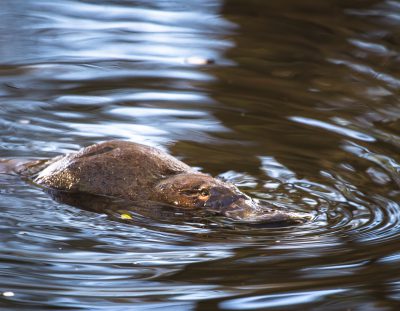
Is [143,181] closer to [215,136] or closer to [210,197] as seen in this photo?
[210,197]

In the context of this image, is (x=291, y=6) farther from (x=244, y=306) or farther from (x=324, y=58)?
(x=244, y=306)

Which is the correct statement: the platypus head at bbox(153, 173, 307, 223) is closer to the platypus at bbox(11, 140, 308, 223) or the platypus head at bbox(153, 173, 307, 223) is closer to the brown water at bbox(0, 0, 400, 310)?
the platypus at bbox(11, 140, 308, 223)

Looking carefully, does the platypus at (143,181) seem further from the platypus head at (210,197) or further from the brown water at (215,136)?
the brown water at (215,136)

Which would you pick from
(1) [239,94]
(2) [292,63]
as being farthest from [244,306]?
(2) [292,63]

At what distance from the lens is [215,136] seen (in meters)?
5.68

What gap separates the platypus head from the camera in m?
4.21

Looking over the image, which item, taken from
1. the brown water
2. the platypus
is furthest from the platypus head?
the brown water

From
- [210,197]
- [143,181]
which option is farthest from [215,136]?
[210,197]

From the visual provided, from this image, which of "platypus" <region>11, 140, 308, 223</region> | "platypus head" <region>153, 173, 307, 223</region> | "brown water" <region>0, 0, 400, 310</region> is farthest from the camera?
"platypus" <region>11, 140, 308, 223</region>

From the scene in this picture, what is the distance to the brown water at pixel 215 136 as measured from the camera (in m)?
3.43

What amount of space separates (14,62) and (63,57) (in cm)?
41

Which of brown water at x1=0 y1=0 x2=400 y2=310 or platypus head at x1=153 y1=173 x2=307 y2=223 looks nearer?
brown water at x1=0 y1=0 x2=400 y2=310

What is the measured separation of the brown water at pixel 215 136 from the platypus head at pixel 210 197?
0.15 meters

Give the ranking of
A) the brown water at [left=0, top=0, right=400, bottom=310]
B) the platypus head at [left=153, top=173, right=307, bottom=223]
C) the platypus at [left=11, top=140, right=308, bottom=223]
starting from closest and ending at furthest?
the brown water at [left=0, top=0, right=400, bottom=310] < the platypus head at [left=153, top=173, right=307, bottom=223] < the platypus at [left=11, top=140, right=308, bottom=223]
